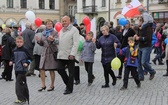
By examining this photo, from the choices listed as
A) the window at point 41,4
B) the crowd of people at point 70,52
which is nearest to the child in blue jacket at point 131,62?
the crowd of people at point 70,52

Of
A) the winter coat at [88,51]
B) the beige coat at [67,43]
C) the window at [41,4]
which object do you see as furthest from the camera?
the window at [41,4]

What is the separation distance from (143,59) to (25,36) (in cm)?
447

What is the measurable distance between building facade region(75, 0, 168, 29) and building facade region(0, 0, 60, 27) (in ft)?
20.0

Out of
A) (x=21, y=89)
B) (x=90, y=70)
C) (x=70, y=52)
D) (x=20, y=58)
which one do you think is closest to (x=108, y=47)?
(x=90, y=70)

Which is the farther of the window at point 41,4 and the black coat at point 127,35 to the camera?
the window at point 41,4

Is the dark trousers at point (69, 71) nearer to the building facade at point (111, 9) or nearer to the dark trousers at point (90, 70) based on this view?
the dark trousers at point (90, 70)

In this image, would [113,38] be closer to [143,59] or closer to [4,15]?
[143,59]

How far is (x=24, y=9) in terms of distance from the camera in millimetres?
55875

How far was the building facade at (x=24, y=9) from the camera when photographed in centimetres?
5366

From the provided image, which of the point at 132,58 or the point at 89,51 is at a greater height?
the point at 89,51

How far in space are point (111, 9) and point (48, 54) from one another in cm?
3974

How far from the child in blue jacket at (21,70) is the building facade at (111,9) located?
109 feet

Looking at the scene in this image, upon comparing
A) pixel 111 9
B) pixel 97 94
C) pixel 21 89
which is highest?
pixel 111 9

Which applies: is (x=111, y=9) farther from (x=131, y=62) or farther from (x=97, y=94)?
(x=97, y=94)
